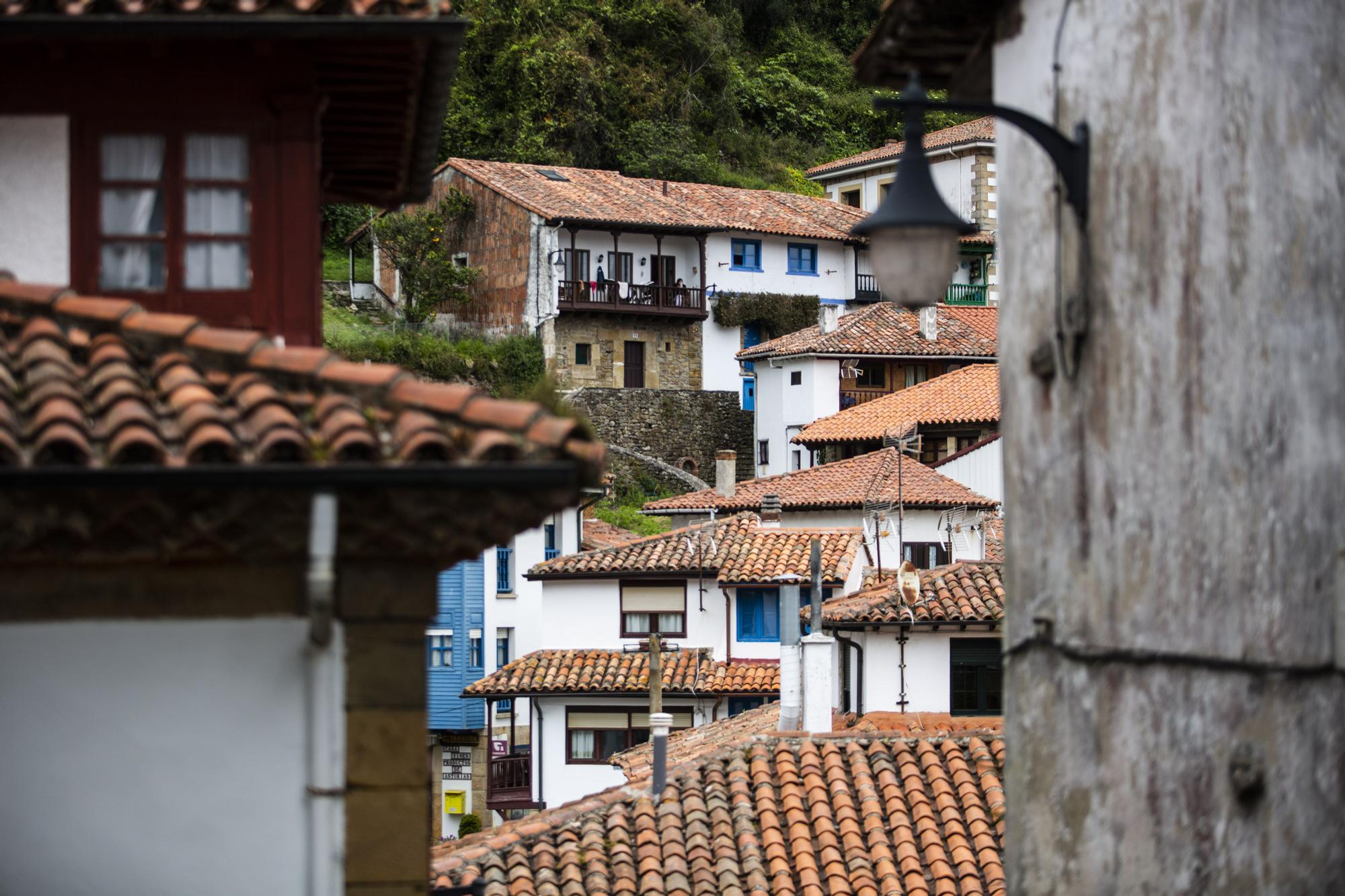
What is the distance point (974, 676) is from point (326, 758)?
20652mm

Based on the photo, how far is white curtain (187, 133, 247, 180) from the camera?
7332 millimetres

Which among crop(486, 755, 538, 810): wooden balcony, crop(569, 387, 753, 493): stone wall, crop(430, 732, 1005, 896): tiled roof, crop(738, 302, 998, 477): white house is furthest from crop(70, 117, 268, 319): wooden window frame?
crop(569, 387, 753, 493): stone wall

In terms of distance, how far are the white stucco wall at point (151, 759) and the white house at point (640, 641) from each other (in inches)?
1141

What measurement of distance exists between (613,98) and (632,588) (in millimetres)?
36319

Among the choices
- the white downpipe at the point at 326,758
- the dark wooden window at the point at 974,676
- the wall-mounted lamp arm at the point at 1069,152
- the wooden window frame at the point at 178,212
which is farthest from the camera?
the dark wooden window at the point at 974,676

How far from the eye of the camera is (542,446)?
532 centimetres

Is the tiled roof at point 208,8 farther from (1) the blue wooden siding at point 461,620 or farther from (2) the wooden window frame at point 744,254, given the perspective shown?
(2) the wooden window frame at point 744,254

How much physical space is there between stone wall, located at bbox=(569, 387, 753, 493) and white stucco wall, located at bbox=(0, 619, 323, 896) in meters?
51.2

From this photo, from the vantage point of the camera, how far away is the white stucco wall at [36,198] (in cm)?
725

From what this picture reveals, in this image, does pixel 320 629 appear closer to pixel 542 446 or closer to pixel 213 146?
pixel 542 446

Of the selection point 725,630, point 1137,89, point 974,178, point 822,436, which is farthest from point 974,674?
point 974,178

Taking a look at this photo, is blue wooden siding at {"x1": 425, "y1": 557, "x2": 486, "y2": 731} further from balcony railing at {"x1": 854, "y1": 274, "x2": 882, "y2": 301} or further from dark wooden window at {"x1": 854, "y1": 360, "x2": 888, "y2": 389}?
balcony railing at {"x1": 854, "y1": 274, "x2": 882, "y2": 301}

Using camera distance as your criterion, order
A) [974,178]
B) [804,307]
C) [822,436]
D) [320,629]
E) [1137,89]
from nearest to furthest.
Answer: [320,629]
[1137,89]
[822,436]
[804,307]
[974,178]

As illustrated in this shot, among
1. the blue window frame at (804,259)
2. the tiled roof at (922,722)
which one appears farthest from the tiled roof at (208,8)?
the blue window frame at (804,259)
